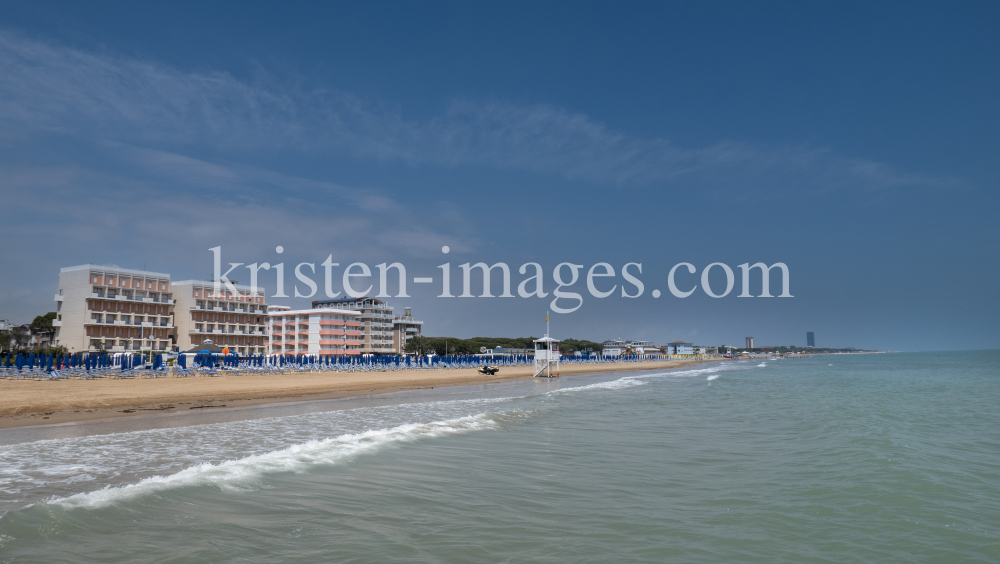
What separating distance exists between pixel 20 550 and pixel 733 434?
37.7 feet

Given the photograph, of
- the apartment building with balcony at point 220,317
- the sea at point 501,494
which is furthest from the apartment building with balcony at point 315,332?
the sea at point 501,494

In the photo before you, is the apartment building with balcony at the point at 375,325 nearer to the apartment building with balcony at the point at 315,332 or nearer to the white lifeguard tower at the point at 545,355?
the apartment building with balcony at the point at 315,332

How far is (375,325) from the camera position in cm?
10344

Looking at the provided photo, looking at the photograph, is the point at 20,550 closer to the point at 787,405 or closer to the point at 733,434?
the point at 733,434

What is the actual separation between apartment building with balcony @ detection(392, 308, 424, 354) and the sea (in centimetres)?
9751

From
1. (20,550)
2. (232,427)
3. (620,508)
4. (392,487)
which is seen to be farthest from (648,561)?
(232,427)

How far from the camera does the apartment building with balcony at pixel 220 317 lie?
75.6 metres

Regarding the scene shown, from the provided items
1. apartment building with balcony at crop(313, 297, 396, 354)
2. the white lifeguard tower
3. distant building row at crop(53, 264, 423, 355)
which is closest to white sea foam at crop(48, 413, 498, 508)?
the white lifeguard tower

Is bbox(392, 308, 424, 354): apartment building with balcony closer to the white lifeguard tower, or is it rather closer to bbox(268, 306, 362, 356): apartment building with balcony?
bbox(268, 306, 362, 356): apartment building with balcony

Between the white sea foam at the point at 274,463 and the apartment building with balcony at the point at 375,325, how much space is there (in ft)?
292

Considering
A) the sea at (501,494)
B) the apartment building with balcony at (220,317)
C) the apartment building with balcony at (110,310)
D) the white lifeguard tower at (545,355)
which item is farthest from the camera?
the apartment building with balcony at (220,317)

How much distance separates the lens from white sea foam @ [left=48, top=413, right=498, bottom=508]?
6508 millimetres

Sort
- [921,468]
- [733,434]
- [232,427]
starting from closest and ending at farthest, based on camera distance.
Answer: [921,468] → [733,434] → [232,427]

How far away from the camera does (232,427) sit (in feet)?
44.4
